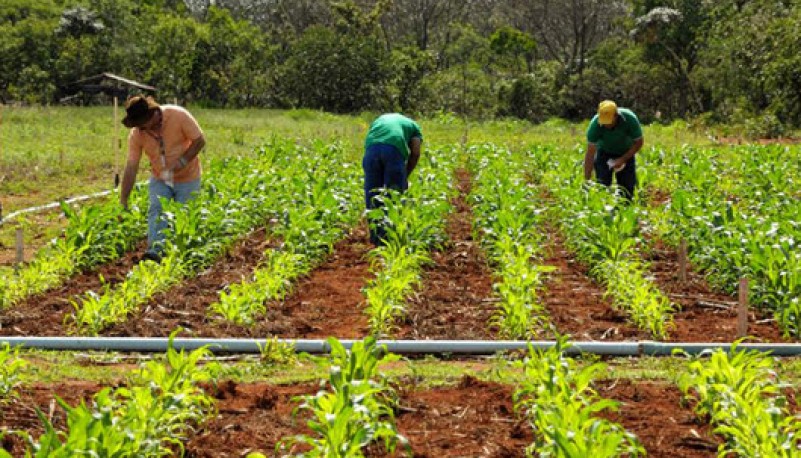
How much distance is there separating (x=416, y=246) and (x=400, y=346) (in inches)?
110

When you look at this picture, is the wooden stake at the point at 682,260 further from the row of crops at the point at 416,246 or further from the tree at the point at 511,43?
the tree at the point at 511,43

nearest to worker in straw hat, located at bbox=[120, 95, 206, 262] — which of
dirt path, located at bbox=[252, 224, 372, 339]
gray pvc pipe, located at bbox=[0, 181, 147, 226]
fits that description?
dirt path, located at bbox=[252, 224, 372, 339]

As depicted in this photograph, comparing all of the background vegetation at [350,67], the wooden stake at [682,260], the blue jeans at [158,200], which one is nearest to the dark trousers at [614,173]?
the wooden stake at [682,260]

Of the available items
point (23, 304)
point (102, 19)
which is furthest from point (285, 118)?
point (23, 304)

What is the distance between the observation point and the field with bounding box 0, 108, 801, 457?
4.84 metres

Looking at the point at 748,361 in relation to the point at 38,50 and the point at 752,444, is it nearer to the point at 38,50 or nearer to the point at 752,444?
the point at 752,444

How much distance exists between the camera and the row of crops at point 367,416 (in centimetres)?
409

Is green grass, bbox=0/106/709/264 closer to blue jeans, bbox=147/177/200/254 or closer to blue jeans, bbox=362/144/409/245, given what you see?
blue jeans, bbox=147/177/200/254

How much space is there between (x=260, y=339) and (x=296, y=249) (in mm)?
2546

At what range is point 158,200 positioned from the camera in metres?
9.80

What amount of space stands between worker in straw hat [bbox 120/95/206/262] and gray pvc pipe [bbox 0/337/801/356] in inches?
91.2

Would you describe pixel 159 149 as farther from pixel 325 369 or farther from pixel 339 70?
pixel 339 70

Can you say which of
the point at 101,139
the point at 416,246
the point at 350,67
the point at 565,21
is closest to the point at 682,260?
the point at 416,246

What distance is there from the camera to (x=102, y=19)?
4700 centimetres
